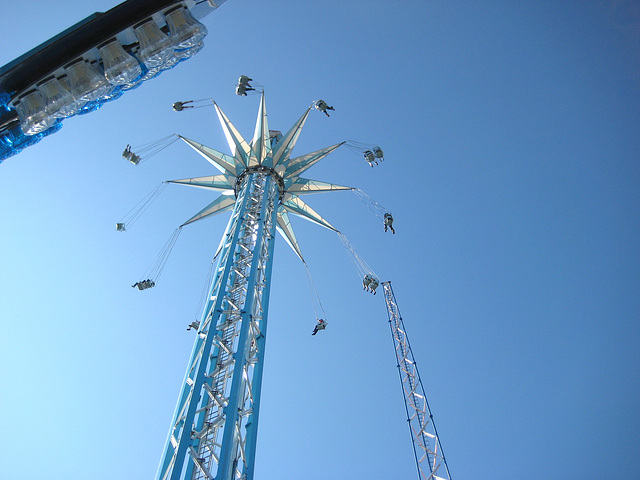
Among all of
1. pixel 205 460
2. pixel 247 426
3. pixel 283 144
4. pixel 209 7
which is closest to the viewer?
pixel 209 7

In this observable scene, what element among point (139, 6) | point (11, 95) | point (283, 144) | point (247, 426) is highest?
point (283, 144)

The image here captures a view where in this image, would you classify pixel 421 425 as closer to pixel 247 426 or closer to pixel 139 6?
pixel 247 426

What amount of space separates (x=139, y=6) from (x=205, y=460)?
9751mm

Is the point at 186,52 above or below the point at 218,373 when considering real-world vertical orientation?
above

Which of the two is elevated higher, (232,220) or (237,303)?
(232,220)

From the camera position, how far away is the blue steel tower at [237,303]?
9.45 metres

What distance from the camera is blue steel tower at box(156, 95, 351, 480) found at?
9.45 metres

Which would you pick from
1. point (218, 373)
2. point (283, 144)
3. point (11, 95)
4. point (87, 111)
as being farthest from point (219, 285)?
point (283, 144)

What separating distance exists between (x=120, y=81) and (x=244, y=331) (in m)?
6.83

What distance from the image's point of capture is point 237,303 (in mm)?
12523

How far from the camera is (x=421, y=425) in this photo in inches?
747

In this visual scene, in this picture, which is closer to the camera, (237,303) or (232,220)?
(237,303)

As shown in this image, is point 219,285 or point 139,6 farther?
point 219,285

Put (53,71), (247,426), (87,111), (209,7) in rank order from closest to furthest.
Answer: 1. (53,71)
2. (209,7)
3. (87,111)
4. (247,426)
